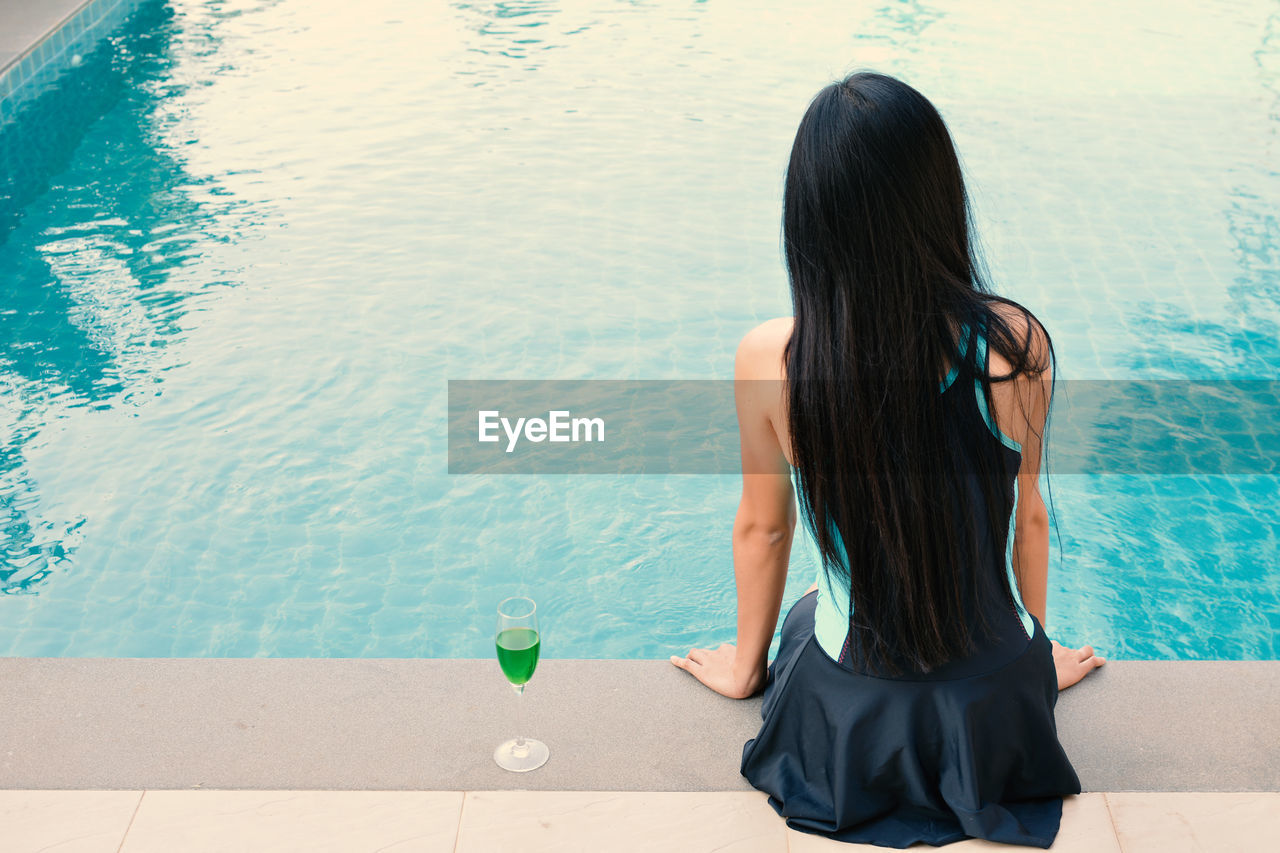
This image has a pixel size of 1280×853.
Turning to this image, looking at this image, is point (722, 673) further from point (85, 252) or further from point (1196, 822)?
point (85, 252)

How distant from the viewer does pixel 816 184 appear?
5.24 feet

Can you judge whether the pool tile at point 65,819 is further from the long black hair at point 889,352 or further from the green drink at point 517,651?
the long black hair at point 889,352

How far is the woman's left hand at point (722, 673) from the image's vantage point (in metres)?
2.19

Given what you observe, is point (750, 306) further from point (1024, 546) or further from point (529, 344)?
point (1024, 546)

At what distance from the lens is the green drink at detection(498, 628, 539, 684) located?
6.03 ft

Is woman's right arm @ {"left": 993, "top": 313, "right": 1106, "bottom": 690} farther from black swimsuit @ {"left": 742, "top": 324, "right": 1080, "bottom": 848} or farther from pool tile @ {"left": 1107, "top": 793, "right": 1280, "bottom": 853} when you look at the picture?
pool tile @ {"left": 1107, "top": 793, "right": 1280, "bottom": 853}

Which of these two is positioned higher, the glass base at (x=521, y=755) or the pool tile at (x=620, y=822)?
the pool tile at (x=620, y=822)

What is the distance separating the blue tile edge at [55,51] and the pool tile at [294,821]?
6.06 metres

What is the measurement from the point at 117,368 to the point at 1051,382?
377 centimetres

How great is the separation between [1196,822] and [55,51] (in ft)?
26.5

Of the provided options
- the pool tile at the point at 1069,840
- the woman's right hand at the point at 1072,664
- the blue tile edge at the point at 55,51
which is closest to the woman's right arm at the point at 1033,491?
the woman's right hand at the point at 1072,664

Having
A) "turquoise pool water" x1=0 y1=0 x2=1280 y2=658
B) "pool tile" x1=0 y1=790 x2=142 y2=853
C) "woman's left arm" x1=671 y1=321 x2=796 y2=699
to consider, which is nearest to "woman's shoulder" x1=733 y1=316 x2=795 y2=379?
"woman's left arm" x1=671 y1=321 x2=796 y2=699

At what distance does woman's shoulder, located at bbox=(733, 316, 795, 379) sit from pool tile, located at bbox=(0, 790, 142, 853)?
4.19 ft

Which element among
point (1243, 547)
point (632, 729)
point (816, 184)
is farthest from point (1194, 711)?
point (1243, 547)
